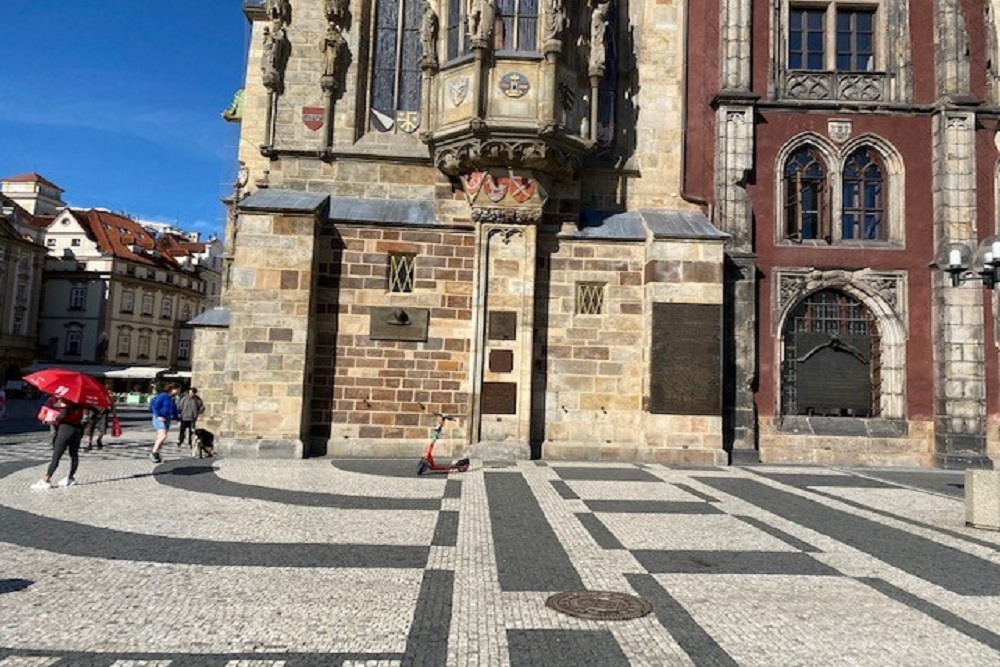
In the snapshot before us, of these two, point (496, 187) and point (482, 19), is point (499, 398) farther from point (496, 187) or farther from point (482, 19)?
point (482, 19)

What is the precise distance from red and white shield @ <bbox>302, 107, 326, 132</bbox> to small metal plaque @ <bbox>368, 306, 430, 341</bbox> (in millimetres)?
4778

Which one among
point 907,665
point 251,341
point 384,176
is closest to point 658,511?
point 907,665

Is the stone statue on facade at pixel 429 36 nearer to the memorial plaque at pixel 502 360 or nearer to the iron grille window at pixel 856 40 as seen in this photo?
the memorial plaque at pixel 502 360

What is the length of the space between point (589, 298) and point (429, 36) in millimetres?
7163

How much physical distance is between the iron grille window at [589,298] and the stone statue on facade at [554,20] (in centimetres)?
556

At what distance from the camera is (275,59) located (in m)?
15.8

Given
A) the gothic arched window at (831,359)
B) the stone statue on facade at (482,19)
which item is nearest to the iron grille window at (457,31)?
the stone statue on facade at (482,19)

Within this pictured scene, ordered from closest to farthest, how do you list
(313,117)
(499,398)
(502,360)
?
(499,398) < (502,360) < (313,117)

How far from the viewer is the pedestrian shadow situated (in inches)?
203

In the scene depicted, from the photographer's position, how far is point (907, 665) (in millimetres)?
4109

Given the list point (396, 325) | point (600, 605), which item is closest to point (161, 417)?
point (396, 325)

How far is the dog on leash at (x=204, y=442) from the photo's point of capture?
1400 cm

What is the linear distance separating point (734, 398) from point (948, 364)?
518 cm

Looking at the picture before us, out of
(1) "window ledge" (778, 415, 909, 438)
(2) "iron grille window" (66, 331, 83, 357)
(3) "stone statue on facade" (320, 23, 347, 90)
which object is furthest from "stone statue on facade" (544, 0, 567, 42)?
(2) "iron grille window" (66, 331, 83, 357)
